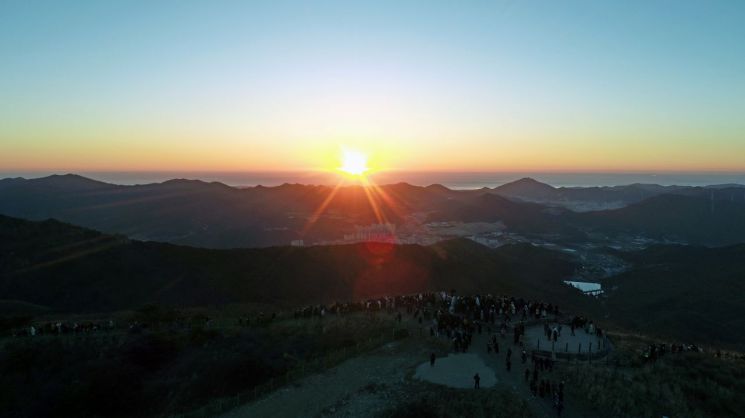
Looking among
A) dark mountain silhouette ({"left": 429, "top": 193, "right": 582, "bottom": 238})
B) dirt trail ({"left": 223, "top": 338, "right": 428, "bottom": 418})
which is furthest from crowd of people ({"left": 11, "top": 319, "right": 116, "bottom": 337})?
dark mountain silhouette ({"left": 429, "top": 193, "right": 582, "bottom": 238})

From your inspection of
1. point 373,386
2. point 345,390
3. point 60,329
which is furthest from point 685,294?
point 60,329

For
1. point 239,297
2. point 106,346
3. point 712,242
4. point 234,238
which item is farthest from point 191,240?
point 712,242

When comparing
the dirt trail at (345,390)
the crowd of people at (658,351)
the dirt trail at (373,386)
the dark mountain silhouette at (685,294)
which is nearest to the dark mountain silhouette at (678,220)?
the dark mountain silhouette at (685,294)

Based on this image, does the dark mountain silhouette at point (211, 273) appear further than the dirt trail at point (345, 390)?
Yes

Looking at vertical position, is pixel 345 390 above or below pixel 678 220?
above

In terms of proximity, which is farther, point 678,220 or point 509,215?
point 509,215

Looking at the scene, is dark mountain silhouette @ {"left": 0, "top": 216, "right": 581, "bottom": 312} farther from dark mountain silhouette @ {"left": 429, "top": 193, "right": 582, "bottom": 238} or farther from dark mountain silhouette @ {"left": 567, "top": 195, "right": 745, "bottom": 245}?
dark mountain silhouette @ {"left": 567, "top": 195, "right": 745, "bottom": 245}

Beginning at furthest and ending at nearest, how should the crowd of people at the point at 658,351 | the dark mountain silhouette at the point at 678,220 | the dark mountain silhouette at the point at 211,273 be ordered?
1. the dark mountain silhouette at the point at 678,220
2. the dark mountain silhouette at the point at 211,273
3. the crowd of people at the point at 658,351

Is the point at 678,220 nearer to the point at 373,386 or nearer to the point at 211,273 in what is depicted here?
the point at 211,273

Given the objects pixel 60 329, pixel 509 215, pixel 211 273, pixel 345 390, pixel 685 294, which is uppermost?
pixel 60 329

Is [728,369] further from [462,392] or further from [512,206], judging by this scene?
[512,206]

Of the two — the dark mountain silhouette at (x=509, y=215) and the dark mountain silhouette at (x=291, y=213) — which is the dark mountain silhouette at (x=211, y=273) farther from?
the dark mountain silhouette at (x=509, y=215)
